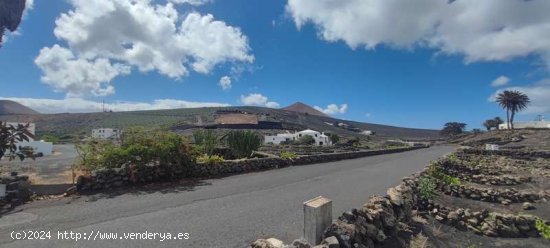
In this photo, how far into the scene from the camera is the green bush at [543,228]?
8930 mm

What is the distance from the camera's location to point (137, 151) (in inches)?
389

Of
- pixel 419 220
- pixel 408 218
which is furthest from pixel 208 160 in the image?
pixel 419 220

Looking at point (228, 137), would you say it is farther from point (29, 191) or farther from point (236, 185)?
point (29, 191)

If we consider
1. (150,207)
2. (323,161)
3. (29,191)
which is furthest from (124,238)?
(323,161)

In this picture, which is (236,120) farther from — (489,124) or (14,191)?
(14,191)

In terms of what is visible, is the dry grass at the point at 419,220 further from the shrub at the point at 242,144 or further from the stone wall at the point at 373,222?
the shrub at the point at 242,144

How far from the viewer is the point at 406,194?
898 cm

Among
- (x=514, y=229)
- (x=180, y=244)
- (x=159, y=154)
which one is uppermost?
(x=159, y=154)

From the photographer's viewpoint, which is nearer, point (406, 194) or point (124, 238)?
point (124, 238)

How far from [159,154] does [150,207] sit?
3.19 meters

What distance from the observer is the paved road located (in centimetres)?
546

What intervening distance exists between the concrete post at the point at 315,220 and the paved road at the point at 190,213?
667mm

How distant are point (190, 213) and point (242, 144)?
1081cm

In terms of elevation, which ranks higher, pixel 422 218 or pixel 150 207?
pixel 150 207
